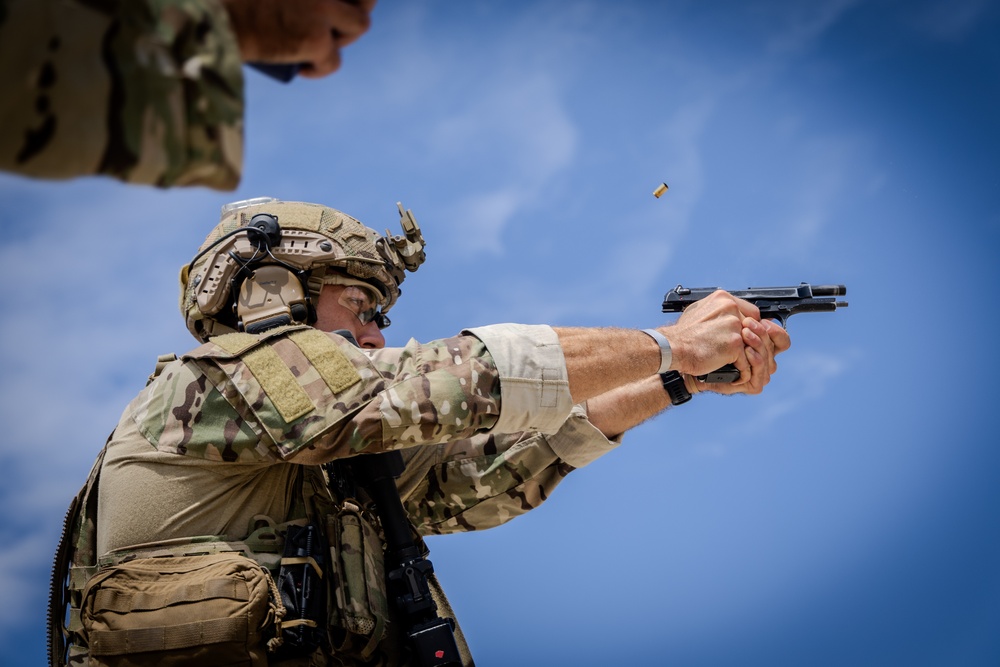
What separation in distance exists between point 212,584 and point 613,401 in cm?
261

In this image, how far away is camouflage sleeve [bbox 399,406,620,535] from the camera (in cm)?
601

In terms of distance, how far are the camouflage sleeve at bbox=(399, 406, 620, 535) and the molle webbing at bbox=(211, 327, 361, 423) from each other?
5.16 feet

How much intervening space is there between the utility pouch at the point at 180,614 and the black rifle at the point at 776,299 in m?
3.04

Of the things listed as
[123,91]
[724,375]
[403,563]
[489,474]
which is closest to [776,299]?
[724,375]

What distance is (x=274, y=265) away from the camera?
5551mm

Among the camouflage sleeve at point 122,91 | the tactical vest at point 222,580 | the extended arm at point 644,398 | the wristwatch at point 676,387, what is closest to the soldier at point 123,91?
the camouflage sleeve at point 122,91

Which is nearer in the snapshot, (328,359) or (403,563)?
(328,359)

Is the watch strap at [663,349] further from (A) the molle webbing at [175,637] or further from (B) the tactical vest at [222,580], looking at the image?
(A) the molle webbing at [175,637]

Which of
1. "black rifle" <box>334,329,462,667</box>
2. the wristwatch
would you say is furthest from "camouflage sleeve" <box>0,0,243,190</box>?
the wristwatch

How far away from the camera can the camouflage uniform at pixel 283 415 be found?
4.41 m

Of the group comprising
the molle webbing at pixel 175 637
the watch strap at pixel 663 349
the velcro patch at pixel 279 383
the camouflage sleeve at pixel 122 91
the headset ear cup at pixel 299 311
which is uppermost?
the headset ear cup at pixel 299 311

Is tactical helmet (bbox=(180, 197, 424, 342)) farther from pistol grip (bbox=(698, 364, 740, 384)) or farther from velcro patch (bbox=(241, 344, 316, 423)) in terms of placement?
pistol grip (bbox=(698, 364, 740, 384))

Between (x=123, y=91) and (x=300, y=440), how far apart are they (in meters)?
2.62

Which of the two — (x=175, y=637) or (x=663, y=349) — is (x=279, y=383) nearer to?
(x=175, y=637)
